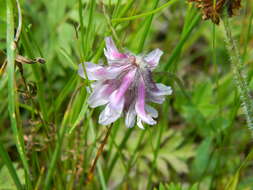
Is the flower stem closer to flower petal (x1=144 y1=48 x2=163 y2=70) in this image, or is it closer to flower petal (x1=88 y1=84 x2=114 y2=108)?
flower petal (x1=144 y1=48 x2=163 y2=70)

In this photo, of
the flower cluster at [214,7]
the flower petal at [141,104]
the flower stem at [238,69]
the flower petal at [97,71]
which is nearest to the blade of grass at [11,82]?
the flower petal at [97,71]

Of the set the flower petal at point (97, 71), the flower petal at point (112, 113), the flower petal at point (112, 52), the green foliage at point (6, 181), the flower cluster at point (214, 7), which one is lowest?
the green foliage at point (6, 181)

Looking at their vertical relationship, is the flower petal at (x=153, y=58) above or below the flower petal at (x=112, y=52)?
below

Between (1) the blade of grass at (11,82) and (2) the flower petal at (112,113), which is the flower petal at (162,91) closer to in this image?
(2) the flower petal at (112,113)

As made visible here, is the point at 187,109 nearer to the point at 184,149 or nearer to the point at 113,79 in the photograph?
the point at 184,149

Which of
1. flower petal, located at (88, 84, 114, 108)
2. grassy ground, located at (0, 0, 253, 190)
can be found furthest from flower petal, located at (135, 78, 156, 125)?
grassy ground, located at (0, 0, 253, 190)

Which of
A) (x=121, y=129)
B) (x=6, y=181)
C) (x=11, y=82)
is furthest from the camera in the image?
(x=121, y=129)

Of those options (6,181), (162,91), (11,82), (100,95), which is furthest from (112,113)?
(6,181)

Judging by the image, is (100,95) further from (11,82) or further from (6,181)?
(6,181)
